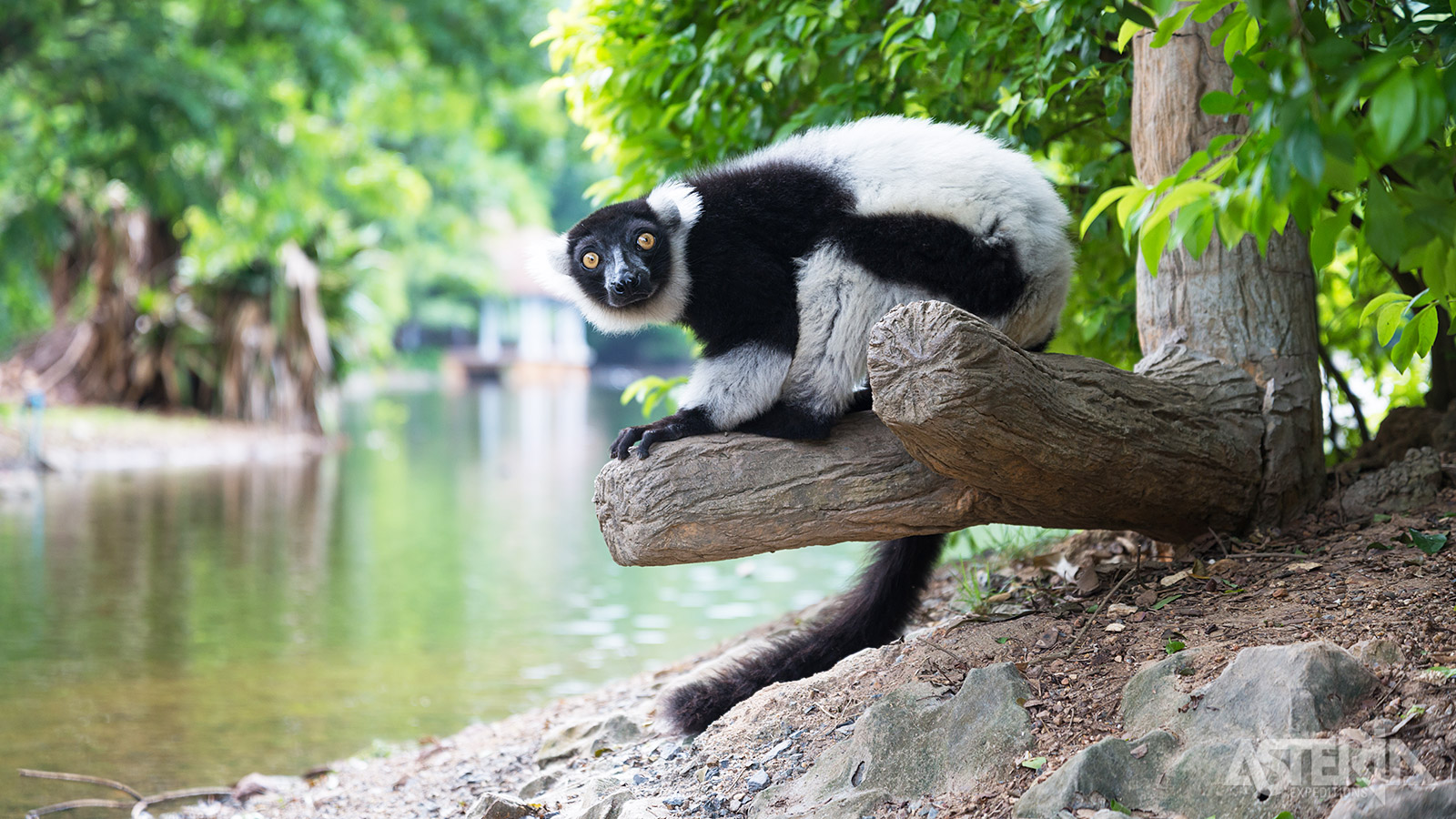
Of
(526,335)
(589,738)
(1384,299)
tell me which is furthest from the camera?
(526,335)

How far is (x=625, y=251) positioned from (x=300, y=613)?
17.9 feet

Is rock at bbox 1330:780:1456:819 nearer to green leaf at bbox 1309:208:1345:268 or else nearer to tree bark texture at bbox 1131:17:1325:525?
green leaf at bbox 1309:208:1345:268

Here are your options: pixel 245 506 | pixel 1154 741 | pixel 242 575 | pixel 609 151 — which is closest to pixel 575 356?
pixel 245 506

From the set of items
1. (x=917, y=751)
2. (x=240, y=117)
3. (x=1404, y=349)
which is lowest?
(x=917, y=751)

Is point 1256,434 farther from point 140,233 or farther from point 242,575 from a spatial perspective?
point 140,233

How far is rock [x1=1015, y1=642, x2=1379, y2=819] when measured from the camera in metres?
2.45

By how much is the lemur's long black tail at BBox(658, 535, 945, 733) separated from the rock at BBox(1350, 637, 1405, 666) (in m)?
1.48

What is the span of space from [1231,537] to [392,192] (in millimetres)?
16712

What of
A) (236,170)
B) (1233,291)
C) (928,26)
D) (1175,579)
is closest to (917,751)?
(1175,579)

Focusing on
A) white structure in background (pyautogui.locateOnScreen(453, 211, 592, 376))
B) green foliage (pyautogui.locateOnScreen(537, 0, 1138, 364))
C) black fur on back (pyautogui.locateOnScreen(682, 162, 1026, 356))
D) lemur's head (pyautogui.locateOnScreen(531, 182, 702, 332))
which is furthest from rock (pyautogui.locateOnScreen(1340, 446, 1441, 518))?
white structure in background (pyautogui.locateOnScreen(453, 211, 592, 376))

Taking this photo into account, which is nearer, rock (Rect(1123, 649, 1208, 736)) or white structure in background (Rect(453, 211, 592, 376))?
rock (Rect(1123, 649, 1208, 736))

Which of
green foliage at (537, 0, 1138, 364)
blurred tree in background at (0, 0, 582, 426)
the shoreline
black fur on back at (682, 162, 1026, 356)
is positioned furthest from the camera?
the shoreline

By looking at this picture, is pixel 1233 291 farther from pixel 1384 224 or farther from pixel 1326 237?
pixel 1384 224

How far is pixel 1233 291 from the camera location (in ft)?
12.9
